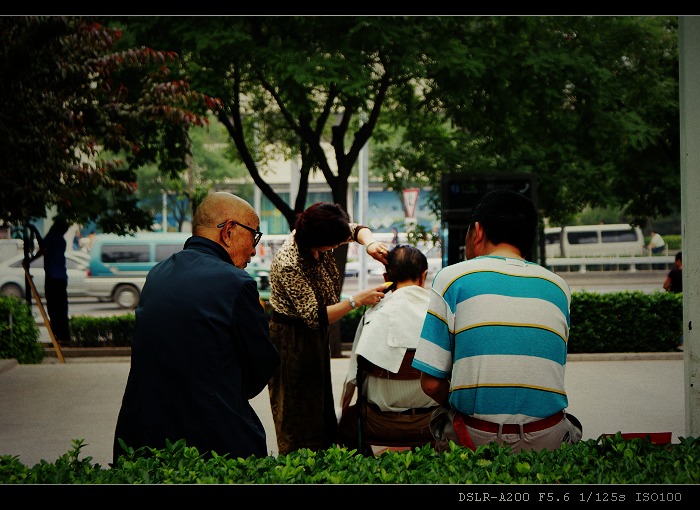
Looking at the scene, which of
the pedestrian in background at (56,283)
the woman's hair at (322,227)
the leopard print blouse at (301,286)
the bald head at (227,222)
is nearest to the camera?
the bald head at (227,222)

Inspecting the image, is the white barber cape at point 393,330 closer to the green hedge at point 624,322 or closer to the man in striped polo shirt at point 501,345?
the man in striped polo shirt at point 501,345

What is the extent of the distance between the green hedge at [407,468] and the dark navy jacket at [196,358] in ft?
0.47

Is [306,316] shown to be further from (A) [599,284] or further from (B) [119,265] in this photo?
(A) [599,284]

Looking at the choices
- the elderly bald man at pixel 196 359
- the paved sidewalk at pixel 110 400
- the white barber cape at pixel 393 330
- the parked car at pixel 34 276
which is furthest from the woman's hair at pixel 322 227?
the parked car at pixel 34 276

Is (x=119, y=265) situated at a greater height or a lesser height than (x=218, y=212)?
greater

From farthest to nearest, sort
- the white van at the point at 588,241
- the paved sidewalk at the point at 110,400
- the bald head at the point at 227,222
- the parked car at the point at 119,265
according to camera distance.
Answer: the white van at the point at 588,241
the parked car at the point at 119,265
the paved sidewalk at the point at 110,400
the bald head at the point at 227,222

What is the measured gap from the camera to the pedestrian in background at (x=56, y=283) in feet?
51.4

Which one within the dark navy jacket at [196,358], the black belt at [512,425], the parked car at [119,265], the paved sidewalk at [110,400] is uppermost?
the parked car at [119,265]

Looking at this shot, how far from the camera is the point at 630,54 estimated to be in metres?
14.3

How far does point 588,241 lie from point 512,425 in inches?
1228

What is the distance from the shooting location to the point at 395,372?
4844 millimetres

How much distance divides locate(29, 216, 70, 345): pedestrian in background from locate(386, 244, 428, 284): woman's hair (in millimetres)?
11678

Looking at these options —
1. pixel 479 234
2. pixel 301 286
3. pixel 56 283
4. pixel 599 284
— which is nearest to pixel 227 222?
pixel 479 234
